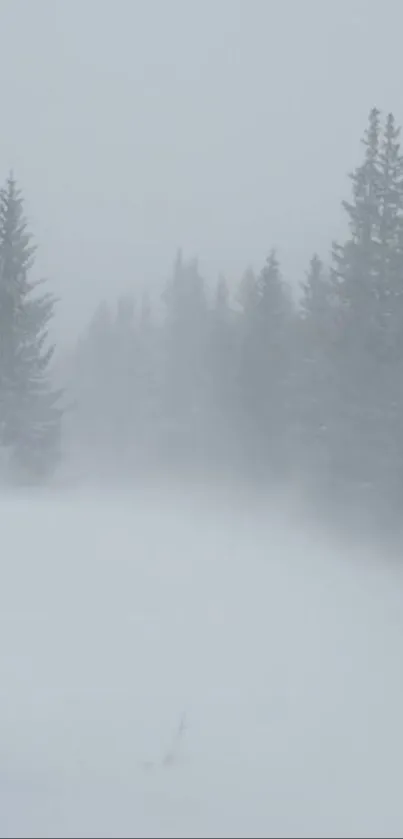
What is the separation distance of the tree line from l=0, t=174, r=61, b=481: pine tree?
0.03 meters

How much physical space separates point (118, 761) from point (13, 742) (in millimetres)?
861

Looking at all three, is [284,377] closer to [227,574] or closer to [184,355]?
[184,355]

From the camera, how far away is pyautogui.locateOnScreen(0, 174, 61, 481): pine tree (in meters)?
23.1

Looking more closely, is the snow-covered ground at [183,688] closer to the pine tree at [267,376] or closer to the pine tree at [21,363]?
the pine tree at [21,363]

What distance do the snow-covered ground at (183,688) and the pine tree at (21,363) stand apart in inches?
361

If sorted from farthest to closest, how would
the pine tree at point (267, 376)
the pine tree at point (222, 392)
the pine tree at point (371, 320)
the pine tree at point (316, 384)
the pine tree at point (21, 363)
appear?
the pine tree at point (222, 392) < the pine tree at point (267, 376) < the pine tree at point (316, 384) < the pine tree at point (21, 363) < the pine tree at point (371, 320)

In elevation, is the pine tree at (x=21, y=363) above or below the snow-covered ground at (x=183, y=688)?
above

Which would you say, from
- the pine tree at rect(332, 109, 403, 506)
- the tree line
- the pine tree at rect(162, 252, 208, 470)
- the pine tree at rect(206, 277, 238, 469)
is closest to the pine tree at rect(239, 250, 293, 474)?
the tree line

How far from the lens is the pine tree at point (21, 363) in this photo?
23.1m

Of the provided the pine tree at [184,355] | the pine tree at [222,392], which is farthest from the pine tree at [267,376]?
the pine tree at [184,355]

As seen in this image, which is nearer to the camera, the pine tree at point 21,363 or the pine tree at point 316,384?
the pine tree at point 21,363

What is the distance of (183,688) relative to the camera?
859cm

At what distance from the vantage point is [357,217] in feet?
83.8

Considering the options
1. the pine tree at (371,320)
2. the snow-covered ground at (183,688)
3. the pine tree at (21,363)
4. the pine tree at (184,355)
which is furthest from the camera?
the pine tree at (184,355)
